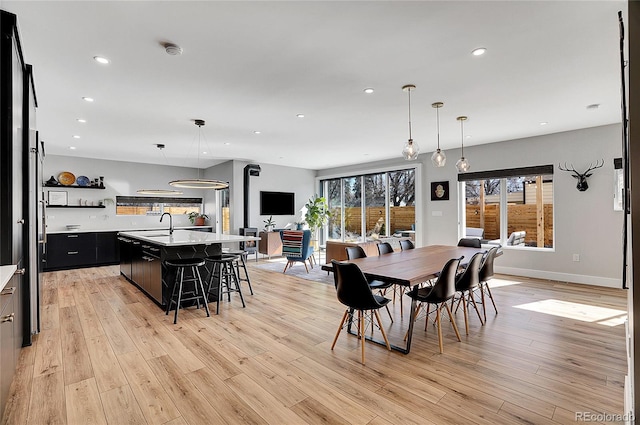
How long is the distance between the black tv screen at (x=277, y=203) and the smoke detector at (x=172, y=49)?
239 inches

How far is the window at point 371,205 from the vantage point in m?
7.84

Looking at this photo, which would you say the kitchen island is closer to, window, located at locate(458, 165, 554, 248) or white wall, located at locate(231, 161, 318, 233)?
white wall, located at locate(231, 161, 318, 233)

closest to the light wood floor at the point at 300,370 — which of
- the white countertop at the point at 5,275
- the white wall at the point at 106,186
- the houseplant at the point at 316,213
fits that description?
the white countertop at the point at 5,275

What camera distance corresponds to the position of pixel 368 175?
880 centimetres

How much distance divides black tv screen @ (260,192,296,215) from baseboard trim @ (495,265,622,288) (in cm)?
539

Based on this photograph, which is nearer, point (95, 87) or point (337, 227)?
point (95, 87)

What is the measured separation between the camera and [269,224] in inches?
341

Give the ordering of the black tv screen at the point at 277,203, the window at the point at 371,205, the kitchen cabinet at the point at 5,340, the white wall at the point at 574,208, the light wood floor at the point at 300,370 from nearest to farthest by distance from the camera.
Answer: the kitchen cabinet at the point at 5,340
the light wood floor at the point at 300,370
the white wall at the point at 574,208
the window at the point at 371,205
the black tv screen at the point at 277,203

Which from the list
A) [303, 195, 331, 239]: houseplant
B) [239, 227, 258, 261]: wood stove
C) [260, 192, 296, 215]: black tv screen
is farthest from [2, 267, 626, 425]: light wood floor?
[303, 195, 331, 239]: houseplant

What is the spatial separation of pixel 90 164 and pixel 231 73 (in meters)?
6.54

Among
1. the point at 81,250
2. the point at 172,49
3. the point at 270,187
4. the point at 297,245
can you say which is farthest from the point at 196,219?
the point at 172,49

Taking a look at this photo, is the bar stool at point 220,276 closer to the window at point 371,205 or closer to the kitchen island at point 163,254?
the kitchen island at point 163,254

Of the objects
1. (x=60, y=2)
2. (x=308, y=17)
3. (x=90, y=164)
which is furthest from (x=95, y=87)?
(x=90, y=164)

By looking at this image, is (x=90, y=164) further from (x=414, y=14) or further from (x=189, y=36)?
(x=414, y=14)
